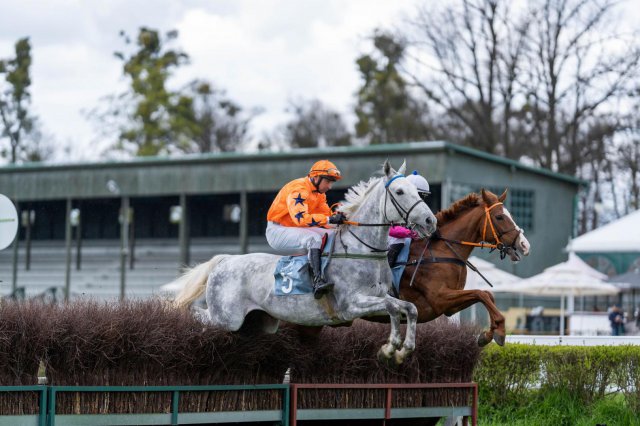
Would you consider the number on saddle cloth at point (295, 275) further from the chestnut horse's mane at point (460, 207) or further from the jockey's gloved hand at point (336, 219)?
the chestnut horse's mane at point (460, 207)

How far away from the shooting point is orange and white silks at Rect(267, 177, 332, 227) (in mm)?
9492

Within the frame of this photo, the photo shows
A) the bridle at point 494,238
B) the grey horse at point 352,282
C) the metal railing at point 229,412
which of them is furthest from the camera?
the bridle at point 494,238

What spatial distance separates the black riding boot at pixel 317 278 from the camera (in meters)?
9.12

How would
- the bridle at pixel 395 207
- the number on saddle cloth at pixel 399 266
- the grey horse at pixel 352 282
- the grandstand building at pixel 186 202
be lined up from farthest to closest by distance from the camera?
1. the grandstand building at pixel 186 202
2. the number on saddle cloth at pixel 399 266
3. the bridle at pixel 395 207
4. the grey horse at pixel 352 282

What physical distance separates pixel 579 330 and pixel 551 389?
38.7ft

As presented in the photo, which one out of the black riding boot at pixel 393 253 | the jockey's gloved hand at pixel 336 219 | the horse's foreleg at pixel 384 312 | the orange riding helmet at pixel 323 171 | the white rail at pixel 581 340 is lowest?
the white rail at pixel 581 340

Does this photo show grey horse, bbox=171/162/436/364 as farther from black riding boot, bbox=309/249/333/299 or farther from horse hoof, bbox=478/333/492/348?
horse hoof, bbox=478/333/492/348

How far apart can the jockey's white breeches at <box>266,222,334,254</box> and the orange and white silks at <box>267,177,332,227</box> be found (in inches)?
2.8

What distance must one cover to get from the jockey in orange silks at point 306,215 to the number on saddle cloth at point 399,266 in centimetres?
87

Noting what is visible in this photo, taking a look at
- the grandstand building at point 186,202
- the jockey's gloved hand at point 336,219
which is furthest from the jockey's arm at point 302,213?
the grandstand building at point 186,202

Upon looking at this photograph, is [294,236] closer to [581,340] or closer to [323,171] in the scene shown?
[323,171]

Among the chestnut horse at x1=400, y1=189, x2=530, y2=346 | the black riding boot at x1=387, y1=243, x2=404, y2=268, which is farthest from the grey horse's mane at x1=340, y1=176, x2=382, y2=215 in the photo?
the chestnut horse at x1=400, y1=189, x2=530, y2=346

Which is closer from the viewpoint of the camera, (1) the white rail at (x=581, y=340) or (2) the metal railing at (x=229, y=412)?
(2) the metal railing at (x=229, y=412)

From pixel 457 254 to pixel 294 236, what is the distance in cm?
170
